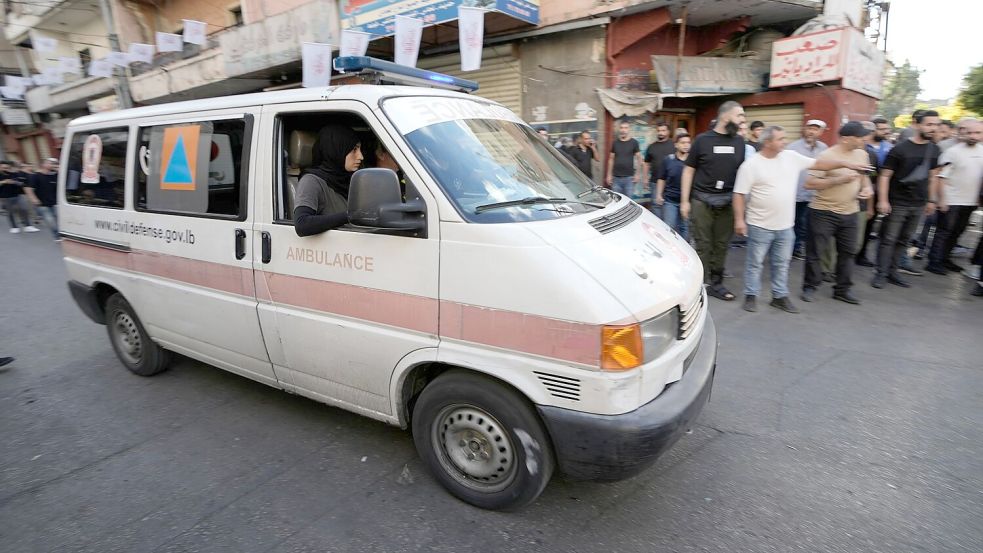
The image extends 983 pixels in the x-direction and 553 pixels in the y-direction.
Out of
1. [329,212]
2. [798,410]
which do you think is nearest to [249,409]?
[329,212]

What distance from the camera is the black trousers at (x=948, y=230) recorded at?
638 centimetres

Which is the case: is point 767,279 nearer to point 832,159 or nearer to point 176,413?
point 832,159

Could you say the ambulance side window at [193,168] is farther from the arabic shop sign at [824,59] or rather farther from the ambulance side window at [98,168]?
the arabic shop sign at [824,59]

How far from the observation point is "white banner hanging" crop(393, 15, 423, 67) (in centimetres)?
915

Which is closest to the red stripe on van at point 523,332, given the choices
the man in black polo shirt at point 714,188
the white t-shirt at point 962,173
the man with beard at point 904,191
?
the man in black polo shirt at point 714,188

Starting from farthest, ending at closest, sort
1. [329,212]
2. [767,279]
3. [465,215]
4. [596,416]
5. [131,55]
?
1. [131,55]
2. [767,279]
3. [329,212]
4. [465,215]
5. [596,416]

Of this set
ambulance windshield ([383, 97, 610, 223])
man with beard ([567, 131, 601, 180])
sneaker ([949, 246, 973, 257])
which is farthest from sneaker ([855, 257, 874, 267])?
ambulance windshield ([383, 97, 610, 223])

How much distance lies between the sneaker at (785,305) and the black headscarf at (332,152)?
484cm

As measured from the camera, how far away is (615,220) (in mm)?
2678

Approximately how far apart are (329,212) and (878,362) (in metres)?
4.54

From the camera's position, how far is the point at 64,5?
69.2 ft

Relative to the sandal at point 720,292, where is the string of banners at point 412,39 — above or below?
above

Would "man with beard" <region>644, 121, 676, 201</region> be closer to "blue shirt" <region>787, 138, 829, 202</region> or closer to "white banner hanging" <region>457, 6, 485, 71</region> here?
"blue shirt" <region>787, 138, 829, 202</region>

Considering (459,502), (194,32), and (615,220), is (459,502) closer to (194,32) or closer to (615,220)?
(615,220)
